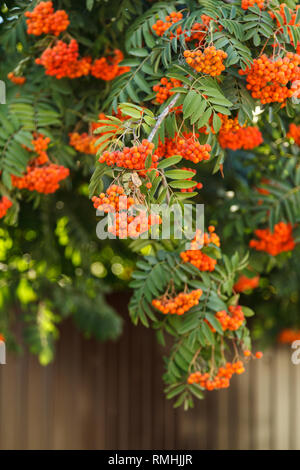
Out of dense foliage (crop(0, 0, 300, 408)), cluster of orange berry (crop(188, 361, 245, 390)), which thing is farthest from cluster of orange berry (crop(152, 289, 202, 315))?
cluster of orange berry (crop(188, 361, 245, 390))

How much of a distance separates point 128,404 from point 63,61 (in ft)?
13.2

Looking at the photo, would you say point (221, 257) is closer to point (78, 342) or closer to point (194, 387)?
point (194, 387)

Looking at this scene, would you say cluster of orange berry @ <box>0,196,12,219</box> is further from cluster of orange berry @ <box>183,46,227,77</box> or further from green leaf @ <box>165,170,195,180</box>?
cluster of orange berry @ <box>183,46,227,77</box>

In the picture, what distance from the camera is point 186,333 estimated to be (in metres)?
2.29

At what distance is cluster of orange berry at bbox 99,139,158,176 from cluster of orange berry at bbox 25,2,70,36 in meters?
0.84

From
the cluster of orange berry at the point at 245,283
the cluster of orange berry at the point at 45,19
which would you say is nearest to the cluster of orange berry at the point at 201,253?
the cluster of orange berry at the point at 45,19

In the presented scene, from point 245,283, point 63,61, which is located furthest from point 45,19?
point 245,283

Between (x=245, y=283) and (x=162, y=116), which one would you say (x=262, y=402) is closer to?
(x=245, y=283)

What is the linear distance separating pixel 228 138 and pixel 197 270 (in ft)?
1.81

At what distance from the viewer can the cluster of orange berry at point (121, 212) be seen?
1.57m

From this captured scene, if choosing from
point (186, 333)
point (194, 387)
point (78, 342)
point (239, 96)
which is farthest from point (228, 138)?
point (78, 342)

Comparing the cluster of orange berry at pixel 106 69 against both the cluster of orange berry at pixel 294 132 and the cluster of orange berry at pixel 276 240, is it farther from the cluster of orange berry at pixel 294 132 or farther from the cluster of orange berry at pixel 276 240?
the cluster of orange berry at pixel 276 240

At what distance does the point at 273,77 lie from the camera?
176 centimetres

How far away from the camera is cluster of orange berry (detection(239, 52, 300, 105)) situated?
1756 millimetres
